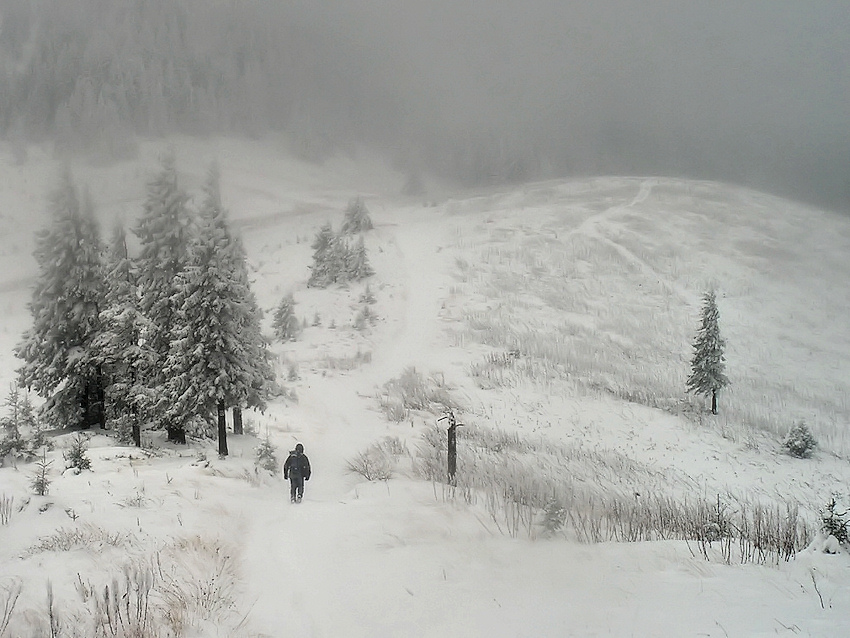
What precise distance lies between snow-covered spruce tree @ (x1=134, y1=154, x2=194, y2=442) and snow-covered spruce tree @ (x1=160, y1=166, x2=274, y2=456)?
1176 mm

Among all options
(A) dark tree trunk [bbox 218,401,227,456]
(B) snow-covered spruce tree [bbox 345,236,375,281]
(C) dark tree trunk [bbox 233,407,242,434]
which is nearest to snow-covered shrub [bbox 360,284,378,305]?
(B) snow-covered spruce tree [bbox 345,236,375,281]

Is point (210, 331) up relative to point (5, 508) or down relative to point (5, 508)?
up

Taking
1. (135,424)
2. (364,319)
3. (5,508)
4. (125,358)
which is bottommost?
(135,424)

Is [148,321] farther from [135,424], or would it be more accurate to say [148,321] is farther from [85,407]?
[85,407]

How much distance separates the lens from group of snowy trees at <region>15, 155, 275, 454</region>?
19219 mm

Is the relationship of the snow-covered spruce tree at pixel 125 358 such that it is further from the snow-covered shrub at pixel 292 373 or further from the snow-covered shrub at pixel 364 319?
the snow-covered shrub at pixel 364 319

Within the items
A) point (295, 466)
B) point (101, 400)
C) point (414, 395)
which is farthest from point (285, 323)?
point (295, 466)

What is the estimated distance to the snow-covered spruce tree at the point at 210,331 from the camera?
1903 centimetres

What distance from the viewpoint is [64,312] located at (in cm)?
2205

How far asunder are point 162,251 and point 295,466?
1253 cm

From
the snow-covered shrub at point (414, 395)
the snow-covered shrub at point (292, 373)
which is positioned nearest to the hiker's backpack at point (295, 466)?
the snow-covered shrub at point (414, 395)

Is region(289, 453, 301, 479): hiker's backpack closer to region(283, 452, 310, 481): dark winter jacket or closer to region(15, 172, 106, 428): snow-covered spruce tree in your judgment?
region(283, 452, 310, 481): dark winter jacket

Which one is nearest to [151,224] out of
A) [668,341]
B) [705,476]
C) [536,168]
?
[705,476]

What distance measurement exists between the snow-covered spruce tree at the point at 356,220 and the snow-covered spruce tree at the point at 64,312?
46.1 meters
